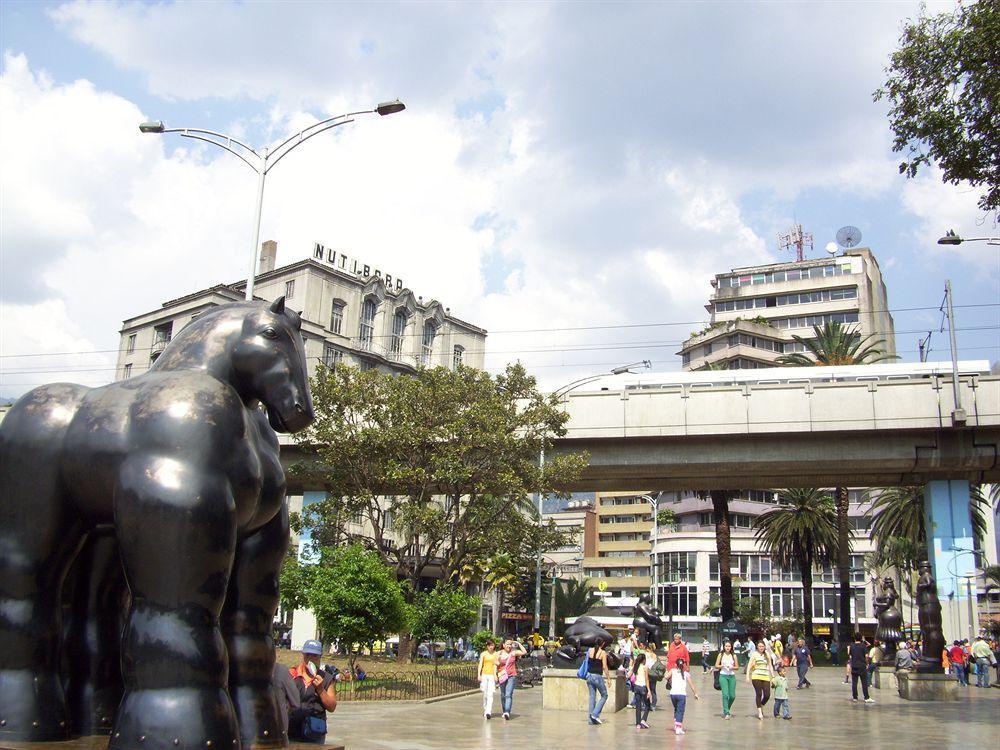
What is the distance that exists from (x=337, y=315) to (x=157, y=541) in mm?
61014

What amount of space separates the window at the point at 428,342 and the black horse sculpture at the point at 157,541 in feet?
216

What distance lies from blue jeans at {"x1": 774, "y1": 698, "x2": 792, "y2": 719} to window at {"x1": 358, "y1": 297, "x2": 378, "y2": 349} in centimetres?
5044

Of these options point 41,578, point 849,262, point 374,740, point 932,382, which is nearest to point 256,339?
point 41,578

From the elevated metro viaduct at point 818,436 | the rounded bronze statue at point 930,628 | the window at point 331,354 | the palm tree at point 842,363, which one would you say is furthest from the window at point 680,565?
the rounded bronze statue at point 930,628

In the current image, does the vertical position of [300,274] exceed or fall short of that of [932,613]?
it exceeds it

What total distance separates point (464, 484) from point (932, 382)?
15.1 metres

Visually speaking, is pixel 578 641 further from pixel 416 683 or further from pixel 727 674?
pixel 727 674

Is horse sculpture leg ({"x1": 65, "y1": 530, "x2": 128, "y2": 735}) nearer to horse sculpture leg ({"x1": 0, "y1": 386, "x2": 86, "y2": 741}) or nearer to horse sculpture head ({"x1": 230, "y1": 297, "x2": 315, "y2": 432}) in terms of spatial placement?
horse sculpture leg ({"x1": 0, "y1": 386, "x2": 86, "y2": 741})

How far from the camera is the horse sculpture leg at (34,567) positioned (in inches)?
195

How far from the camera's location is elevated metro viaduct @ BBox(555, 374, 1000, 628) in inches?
1145

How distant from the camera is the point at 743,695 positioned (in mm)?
26078

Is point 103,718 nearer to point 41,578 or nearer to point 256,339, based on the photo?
point 41,578

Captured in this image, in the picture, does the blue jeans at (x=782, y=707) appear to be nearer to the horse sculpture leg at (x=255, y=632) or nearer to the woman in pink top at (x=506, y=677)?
the woman in pink top at (x=506, y=677)

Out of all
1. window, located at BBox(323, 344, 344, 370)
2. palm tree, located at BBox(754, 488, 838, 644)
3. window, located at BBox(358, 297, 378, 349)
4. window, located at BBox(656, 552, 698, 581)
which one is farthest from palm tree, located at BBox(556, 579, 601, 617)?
window, located at BBox(358, 297, 378, 349)
